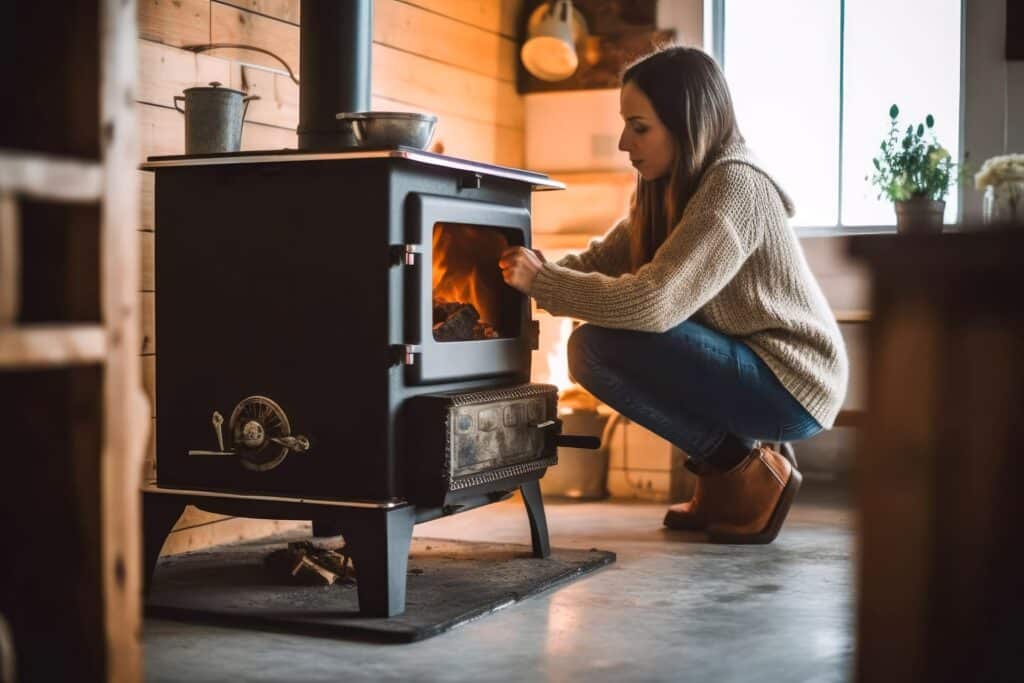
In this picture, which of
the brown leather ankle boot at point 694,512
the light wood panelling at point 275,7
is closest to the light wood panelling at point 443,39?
the light wood panelling at point 275,7

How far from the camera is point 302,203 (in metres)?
2.14

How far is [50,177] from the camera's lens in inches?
47.7

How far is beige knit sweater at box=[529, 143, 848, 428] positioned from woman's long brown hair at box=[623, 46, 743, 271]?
0.05 meters

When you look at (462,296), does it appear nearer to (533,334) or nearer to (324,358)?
(533,334)

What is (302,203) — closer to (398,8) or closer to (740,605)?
(740,605)

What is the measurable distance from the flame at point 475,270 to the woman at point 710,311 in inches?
4.8

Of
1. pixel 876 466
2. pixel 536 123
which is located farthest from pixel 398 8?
pixel 876 466

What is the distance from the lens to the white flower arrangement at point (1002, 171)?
2.86m

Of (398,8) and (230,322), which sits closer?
(230,322)

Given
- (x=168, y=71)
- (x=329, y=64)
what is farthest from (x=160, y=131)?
(x=329, y=64)

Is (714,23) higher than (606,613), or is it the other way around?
(714,23)

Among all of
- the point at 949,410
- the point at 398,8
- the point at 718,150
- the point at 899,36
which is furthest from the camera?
the point at 899,36

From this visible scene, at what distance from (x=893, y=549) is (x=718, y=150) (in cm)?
155

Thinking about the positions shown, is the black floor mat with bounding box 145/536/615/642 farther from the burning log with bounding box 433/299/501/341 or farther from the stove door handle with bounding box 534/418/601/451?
the burning log with bounding box 433/299/501/341
